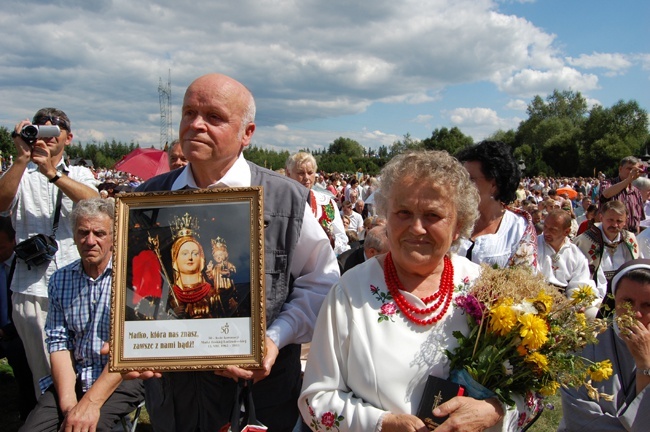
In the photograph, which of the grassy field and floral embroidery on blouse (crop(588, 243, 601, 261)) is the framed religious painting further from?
floral embroidery on blouse (crop(588, 243, 601, 261))

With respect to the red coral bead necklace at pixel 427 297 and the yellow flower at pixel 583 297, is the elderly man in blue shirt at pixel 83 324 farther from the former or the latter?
the yellow flower at pixel 583 297

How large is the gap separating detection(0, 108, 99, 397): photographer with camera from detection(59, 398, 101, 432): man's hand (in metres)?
1.37

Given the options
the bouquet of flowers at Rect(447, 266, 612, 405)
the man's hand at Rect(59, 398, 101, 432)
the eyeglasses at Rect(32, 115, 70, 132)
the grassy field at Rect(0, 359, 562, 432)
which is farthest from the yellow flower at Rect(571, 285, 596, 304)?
the eyeglasses at Rect(32, 115, 70, 132)

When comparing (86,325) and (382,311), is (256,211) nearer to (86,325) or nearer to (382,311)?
(382,311)

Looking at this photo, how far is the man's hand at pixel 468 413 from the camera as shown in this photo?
1868mm

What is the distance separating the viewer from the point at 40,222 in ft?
13.9

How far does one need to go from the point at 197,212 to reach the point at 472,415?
4.53 ft

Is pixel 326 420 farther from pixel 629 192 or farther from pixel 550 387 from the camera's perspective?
pixel 629 192

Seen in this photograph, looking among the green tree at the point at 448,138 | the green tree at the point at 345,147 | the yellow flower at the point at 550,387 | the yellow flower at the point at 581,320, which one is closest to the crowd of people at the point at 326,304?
the yellow flower at the point at 550,387

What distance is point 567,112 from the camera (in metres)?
88.1

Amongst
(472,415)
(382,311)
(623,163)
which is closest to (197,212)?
(382,311)

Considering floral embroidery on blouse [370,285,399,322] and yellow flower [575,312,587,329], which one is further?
floral embroidery on blouse [370,285,399,322]

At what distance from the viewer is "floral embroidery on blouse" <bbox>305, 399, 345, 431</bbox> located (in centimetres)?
201

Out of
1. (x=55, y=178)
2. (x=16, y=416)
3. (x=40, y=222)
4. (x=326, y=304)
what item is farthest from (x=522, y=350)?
(x=16, y=416)
